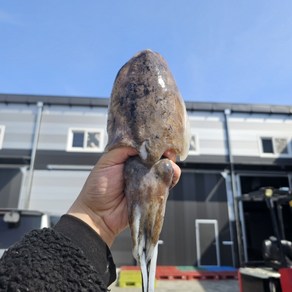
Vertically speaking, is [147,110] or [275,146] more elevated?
[275,146]

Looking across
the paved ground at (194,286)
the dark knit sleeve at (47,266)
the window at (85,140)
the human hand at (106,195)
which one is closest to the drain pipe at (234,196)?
the paved ground at (194,286)

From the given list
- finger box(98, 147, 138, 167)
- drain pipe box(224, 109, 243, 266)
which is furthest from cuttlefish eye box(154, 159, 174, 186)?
drain pipe box(224, 109, 243, 266)

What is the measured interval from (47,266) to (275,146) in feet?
55.7

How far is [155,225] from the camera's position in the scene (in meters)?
1.30

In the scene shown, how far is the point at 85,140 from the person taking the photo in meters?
15.9

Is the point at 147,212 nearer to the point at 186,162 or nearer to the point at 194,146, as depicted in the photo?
the point at 186,162

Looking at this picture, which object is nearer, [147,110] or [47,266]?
[47,266]

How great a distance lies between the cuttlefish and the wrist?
0.19 m

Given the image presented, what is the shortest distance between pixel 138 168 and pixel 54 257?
19.4 inches

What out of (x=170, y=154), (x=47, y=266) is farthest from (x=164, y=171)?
(x=47, y=266)

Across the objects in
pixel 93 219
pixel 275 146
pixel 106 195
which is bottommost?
pixel 93 219

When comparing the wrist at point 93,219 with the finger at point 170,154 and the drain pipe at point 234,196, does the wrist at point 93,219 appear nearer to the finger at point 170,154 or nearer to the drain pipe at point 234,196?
the finger at point 170,154

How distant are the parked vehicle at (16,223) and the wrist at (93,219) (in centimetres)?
461

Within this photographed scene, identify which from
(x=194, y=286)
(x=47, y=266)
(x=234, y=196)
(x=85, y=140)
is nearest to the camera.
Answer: (x=47, y=266)
